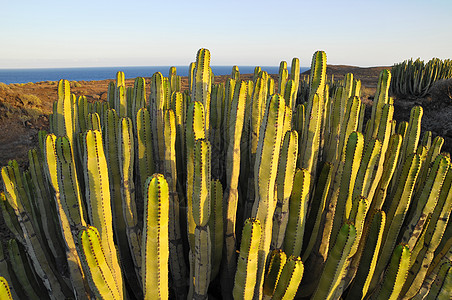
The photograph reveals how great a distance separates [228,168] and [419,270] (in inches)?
73.4

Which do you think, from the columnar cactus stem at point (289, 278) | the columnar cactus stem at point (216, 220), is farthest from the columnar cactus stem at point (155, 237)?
the columnar cactus stem at point (289, 278)

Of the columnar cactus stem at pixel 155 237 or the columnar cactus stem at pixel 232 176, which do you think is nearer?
the columnar cactus stem at pixel 155 237

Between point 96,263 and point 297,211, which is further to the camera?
point 297,211

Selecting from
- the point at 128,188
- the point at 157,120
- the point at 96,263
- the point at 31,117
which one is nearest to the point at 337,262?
the point at 96,263

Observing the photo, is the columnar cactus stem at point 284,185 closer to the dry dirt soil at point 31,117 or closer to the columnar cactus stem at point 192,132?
the columnar cactus stem at point 192,132

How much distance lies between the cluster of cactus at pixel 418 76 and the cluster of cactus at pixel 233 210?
9002 millimetres

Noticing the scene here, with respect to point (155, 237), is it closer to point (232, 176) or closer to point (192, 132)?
point (192, 132)

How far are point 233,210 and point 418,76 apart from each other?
11.2 meters

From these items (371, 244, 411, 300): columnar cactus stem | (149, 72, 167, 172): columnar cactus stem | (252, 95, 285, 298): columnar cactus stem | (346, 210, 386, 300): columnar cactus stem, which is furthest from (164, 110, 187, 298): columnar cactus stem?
(371, 244, 411, 300): columnar cactus stem

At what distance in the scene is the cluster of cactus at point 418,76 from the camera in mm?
10688

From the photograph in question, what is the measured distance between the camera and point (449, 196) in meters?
2.50

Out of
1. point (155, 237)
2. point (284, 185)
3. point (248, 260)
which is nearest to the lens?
point (155, 237)

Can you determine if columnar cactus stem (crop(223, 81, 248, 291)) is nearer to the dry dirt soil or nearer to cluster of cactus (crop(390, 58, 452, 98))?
the dry dirt soil

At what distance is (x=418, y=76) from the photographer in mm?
10758
